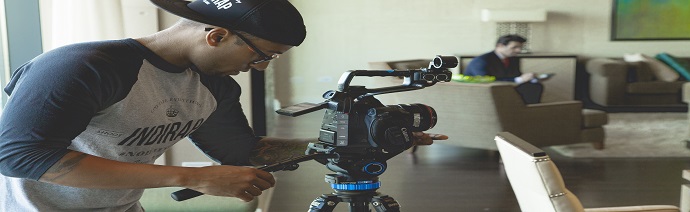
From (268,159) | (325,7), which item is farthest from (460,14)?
(268,159)

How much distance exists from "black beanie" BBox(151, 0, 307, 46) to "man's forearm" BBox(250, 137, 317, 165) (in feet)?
1.33

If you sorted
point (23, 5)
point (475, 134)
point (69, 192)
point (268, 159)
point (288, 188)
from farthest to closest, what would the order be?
point (475, 134), point (288, 188), point (23, 5), point (268, 159), point (69, 192)

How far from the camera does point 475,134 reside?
5.34 m

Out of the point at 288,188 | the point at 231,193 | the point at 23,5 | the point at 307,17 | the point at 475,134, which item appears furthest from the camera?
the point at 307,17

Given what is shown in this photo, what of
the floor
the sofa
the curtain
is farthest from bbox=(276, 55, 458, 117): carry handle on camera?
the sofa

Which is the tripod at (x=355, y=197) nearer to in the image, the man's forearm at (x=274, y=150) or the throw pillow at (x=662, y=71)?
the man's forearm at (x=274, y=150)

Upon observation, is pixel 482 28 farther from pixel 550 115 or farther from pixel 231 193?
pixel 231 193

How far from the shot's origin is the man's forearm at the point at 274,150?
1.54 m

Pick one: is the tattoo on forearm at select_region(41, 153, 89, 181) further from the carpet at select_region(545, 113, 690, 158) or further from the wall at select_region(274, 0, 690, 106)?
the wall at select_region(274, 0, 690, 106)

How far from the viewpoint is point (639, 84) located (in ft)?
25.4

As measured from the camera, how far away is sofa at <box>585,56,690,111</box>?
771cm

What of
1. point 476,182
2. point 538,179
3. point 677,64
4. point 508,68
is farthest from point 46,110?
point 677,64

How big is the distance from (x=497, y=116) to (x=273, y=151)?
3.83m

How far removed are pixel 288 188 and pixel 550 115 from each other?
2.10m
